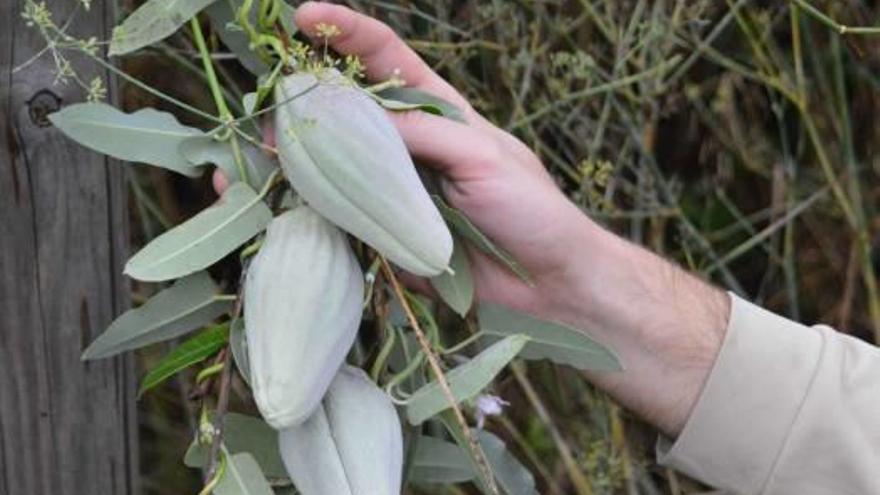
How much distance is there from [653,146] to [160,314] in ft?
5.56

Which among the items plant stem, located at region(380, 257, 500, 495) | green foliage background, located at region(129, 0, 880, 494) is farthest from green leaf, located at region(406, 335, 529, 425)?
green foliage background, located at region(129, 0, 880, 494)

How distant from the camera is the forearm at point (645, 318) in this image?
51.6 inches

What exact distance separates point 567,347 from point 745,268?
1.78 metres

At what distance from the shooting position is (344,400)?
3.07 feet

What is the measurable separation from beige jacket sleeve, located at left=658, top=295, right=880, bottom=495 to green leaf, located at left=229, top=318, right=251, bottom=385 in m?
0.58

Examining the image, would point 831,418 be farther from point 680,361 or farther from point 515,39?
point 515,39

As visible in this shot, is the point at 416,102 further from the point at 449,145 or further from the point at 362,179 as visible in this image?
the point at 362,179

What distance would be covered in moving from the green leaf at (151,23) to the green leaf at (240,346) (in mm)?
195

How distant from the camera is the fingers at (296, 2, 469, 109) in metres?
1.09

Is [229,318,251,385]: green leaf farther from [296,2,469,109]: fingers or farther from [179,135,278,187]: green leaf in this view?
[296,2,469,109]: fingers

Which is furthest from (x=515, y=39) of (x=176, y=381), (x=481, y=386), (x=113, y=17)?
(x=481, y=386)

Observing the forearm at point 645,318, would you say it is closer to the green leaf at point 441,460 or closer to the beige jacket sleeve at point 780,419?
the beige jacket sleeve at point 780,419

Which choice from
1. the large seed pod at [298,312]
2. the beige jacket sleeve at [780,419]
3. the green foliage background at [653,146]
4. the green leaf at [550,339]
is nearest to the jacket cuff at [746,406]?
the beige jacket sleeve at [780,419]

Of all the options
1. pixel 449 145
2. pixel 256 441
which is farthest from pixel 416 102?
pixel 256 441
